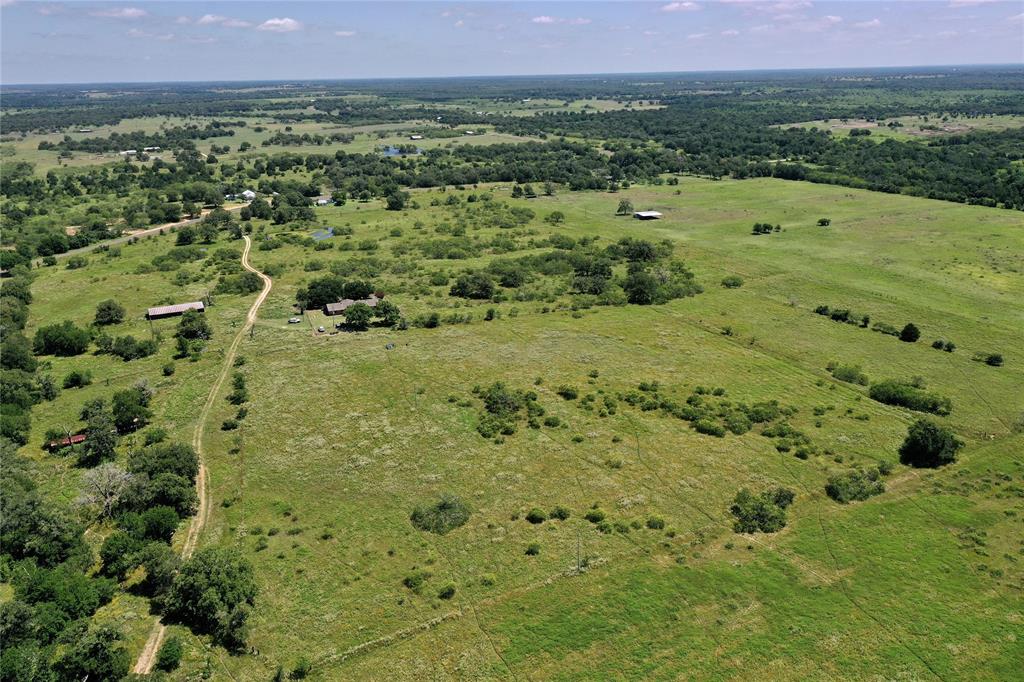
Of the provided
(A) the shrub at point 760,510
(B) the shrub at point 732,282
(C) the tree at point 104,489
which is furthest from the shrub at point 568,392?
(B) the shrub at point 732,282

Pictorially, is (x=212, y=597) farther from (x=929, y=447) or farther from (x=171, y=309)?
(x=171, y=309)

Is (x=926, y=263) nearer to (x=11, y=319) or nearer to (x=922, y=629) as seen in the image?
(x=922, y=629)

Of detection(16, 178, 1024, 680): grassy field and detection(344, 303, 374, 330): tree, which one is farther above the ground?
detection(344, 303, 374, 330): tree

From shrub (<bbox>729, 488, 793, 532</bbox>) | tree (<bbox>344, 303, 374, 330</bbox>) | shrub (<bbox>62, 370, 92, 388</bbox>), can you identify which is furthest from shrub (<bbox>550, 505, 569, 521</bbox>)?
shrub (<bbox>62, 370, 92, 388</bbox>)

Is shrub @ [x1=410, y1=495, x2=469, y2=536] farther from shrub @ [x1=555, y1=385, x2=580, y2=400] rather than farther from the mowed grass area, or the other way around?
shrub @ [x1=555, y1=385, x2=580, y2=400]

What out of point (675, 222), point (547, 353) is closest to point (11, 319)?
point (547, 353)
